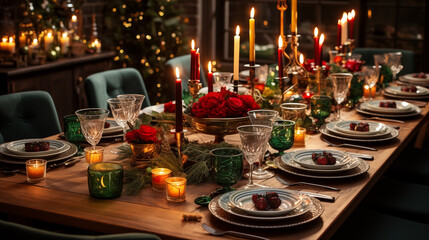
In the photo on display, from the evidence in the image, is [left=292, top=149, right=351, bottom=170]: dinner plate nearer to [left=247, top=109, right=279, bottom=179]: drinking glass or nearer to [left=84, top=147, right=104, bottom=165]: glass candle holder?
[left=247, top=109, right=279, bottom=179]: drinking glass

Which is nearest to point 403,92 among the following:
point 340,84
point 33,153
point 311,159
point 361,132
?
point 340,84

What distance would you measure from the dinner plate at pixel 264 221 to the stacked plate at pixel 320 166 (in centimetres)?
30

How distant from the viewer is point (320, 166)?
1798 millimetres

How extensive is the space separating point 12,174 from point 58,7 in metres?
2.52

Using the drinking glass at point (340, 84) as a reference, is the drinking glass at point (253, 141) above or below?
below

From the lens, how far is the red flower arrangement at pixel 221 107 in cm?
193

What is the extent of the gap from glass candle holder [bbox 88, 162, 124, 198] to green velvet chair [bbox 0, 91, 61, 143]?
2.93 feet

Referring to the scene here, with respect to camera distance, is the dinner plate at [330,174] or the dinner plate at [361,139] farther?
the dinner plate at [361,139]

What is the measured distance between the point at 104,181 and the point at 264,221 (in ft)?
1.52

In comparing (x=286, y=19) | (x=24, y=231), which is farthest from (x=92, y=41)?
(x=24, y=231)

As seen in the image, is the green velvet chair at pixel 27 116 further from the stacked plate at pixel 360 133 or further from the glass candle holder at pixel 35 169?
the stacked plate at pixel 360 133

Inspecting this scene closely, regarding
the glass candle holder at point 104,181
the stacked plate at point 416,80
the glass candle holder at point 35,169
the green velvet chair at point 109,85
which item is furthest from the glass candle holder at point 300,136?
the stacked plate at point 416,80

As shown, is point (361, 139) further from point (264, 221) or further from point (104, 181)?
point (104, 181)

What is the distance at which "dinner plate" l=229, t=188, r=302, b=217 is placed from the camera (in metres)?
1.42
